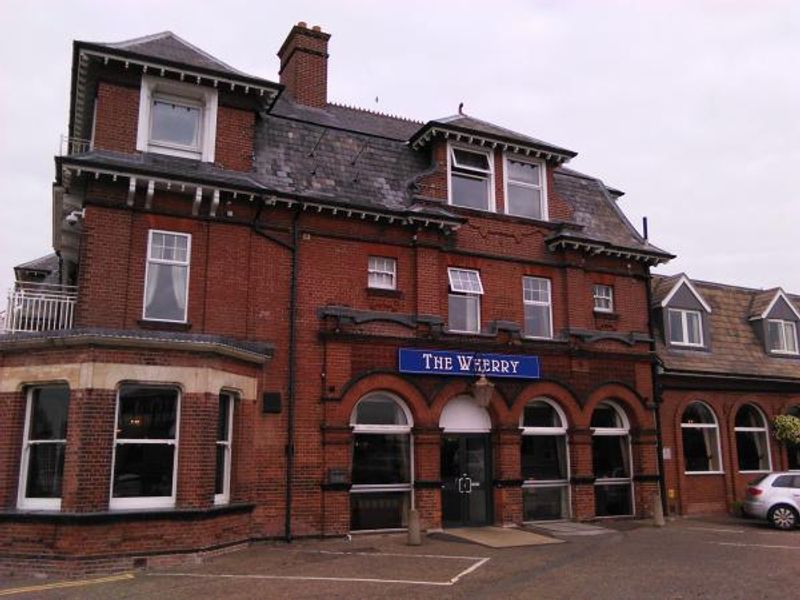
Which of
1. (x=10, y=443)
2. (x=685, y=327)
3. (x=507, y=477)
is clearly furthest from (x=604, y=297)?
(x=10, y=443)

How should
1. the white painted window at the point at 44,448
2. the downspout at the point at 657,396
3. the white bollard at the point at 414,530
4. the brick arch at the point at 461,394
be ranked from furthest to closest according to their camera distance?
the downspout at the point at 657,396 → the brick arch at the point at 461,394 → the white bollard at the point at 414,530 → the white painted window at the point at 44,448

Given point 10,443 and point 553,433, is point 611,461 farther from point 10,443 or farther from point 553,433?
point 10,443

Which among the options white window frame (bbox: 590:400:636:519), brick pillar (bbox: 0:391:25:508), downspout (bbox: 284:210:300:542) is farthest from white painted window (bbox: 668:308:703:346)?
brick pillar (bbox: 0:391:25:508)

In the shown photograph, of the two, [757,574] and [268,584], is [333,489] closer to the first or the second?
[268,584]

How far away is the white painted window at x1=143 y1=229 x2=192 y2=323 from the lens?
14617 millimetres

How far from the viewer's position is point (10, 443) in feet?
42.4

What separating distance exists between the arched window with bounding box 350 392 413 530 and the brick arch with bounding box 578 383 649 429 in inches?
210

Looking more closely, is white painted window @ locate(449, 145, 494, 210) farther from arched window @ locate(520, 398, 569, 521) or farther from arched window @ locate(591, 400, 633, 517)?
arched window @ locate(591, 400, 633, 517)

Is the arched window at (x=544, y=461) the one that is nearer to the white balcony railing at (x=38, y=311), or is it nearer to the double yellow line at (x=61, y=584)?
the double yellow line at (x=61, y=584)

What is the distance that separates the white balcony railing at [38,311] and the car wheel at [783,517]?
54.4 feet

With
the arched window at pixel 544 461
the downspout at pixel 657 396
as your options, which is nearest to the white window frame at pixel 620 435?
the downspout at pixel 657 396

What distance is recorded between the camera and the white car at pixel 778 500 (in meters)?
17.5

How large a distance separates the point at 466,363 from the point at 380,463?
3053 mm

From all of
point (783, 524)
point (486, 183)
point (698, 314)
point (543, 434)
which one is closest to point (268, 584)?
point (543, 434)
